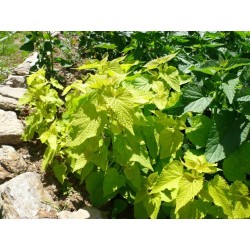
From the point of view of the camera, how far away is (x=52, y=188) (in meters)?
2.37

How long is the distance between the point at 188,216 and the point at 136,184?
31 cm

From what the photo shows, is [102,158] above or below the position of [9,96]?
below

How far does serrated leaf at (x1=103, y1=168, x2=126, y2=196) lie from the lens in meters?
2.03

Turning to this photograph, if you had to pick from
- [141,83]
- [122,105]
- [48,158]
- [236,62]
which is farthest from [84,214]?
[236,62]

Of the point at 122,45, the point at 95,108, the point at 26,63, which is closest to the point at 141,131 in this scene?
the point at 95,108

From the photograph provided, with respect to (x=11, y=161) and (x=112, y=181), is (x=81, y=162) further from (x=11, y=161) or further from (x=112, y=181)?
(x=11, y=161)

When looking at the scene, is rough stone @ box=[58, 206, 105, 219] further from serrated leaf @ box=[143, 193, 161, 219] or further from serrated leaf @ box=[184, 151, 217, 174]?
serrated leaf @ box=[184, 151, 217, 174]

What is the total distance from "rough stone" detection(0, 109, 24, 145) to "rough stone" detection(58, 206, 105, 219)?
75 centimetres

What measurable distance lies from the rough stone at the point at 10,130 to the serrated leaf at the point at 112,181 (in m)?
0.91

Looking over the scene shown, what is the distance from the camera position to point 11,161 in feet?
8.17

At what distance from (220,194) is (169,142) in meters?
0.39

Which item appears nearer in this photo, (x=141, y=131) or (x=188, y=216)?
(x=188, y=216)

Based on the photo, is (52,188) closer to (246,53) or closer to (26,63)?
(246,53)

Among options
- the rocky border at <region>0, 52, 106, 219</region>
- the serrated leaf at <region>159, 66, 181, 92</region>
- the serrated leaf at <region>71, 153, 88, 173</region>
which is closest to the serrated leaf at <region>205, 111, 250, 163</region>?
the serrated leaf at <region>159, 66, 181, 92</region>
